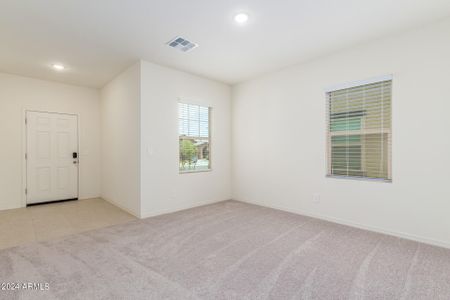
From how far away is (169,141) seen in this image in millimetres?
4172

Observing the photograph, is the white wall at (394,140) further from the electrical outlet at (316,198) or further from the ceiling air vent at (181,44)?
the ceiling air vent at (181,44)

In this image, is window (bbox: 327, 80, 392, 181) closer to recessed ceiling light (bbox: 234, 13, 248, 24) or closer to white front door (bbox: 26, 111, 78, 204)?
recessed ceiling light (bbox: 234, 13, 248, 24)

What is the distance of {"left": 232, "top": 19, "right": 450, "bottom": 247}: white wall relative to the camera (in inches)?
106

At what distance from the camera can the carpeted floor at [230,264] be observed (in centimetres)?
185

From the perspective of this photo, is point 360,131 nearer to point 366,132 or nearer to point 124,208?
point 366,132

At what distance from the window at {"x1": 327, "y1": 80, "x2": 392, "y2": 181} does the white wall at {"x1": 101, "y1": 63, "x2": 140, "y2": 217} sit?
3261mm

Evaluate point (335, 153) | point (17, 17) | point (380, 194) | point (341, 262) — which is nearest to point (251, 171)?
point (335, 153)

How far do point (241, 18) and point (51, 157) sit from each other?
16.5ft

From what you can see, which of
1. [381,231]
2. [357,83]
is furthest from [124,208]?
[357,83]

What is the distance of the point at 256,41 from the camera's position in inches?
125

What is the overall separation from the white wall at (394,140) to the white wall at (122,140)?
89.1 inches

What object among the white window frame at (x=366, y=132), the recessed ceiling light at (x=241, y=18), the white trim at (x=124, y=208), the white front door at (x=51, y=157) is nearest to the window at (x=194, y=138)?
the white trim at (x=124, y=208)

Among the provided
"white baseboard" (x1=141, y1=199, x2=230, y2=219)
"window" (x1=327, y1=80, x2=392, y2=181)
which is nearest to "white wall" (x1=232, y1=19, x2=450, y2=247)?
"window" (x1=327, y1=80, x2=392, y2=181)

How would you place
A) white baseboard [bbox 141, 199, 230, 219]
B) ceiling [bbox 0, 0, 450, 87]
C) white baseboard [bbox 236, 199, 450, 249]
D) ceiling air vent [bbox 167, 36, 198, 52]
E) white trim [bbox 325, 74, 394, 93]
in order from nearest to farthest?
ceiling [bbox 0, 0, 450, 87], white baseboard [bbox 236, 199, 450, 249], white trim [bbox 325, 74, 394, 93], ceiling air vent [bbox 167, 36, 198, 52], white baseboard [bbox 141, 199, 230, 219]
